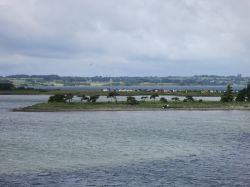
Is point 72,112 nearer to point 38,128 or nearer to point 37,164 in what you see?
point 38,128

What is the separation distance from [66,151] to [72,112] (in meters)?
78.4

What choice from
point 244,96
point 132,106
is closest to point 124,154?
point 132,106

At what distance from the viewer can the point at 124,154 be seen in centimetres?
5888

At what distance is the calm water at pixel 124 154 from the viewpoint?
4441cm

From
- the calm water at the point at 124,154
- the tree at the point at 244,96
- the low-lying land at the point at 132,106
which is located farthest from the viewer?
the tree at the point at 244,96

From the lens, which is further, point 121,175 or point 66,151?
point 66,151

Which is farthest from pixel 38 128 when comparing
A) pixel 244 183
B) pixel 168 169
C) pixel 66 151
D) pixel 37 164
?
pixel 244 183

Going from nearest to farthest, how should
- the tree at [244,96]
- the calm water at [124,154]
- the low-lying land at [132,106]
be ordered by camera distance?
the calm water at [124,154] < the low-lying land at [132,106] < the tree at [244,96]

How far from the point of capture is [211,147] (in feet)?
217

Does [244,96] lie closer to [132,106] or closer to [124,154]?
[132,106]

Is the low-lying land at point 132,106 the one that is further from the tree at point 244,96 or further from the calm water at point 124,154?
the calm water at point 124,154

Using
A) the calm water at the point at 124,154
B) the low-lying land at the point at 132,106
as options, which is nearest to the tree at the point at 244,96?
the low-lying land at the point at 132,106

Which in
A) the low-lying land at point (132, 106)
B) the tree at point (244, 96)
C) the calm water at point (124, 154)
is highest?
the tree at point (244, 96)

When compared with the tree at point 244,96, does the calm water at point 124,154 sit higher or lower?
lower
